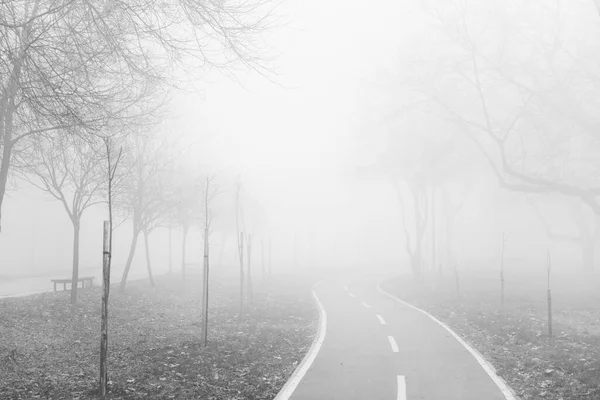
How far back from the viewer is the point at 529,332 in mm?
14344

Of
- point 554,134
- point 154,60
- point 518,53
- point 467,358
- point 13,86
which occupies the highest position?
point 518,53

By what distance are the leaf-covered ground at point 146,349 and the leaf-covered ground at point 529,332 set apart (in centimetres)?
494

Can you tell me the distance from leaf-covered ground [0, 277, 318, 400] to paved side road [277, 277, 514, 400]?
2.57 feet

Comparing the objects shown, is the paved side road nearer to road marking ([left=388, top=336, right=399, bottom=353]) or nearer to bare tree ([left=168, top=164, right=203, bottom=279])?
road marking ([left=388, top=336, right=399, bottom=353])

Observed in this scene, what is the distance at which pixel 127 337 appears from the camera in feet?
44.3

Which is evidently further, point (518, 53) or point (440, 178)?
point (440, 178)

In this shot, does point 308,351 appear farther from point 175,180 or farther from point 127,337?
point 175,180

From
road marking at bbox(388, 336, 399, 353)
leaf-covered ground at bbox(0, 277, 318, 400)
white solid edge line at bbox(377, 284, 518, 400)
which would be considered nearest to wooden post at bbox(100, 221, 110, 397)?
leaf-covered ground at bbox(0, 277, 318, 400)

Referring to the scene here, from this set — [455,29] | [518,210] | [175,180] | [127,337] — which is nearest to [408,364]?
[127,337]

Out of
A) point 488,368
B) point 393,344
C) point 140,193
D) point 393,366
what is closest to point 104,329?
point 393,366

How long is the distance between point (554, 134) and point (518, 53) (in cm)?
483

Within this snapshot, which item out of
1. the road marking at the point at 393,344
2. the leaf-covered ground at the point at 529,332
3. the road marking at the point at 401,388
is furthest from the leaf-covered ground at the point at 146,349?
the leaf-covered ground at the point at 529,332

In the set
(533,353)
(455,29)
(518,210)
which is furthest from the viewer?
(518,210)

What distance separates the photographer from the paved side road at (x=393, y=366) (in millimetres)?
8516
